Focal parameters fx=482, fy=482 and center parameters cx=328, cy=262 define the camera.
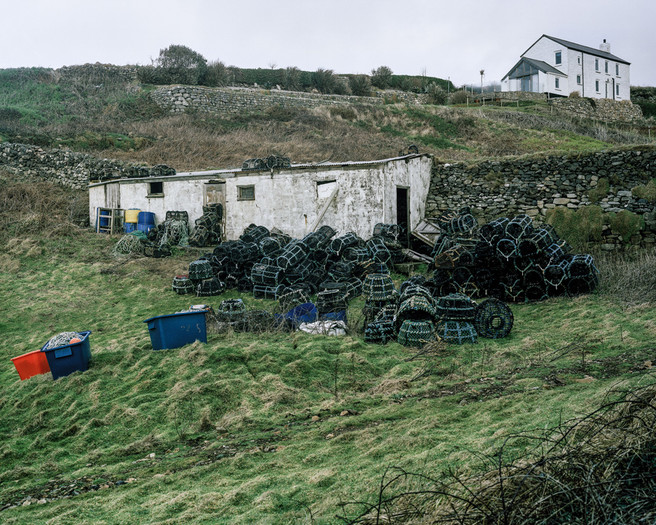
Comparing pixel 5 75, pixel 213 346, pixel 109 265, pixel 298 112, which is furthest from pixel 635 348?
pixel 5 75

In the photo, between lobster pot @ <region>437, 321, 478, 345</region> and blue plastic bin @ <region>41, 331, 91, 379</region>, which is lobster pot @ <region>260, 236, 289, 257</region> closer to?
lobster pot @ <region>437, 321, 478, 345</region>

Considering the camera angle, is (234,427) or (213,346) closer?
(234,427)

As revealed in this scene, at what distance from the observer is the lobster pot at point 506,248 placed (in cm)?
959

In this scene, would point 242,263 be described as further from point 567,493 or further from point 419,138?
point 419,138

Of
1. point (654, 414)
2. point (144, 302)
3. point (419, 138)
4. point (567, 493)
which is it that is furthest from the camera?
point (419, 138)

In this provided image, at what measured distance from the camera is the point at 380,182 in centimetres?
1362

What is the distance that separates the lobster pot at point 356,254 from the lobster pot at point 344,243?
0.16 meters

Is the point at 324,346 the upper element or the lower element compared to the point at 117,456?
upper

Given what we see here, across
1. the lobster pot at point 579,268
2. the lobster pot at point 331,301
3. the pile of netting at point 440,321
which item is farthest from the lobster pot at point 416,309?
the lobster pot at point 579,268

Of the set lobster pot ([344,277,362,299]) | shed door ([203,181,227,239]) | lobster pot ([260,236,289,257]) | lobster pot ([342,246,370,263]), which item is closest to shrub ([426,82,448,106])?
shed door ([203,181,227,239])

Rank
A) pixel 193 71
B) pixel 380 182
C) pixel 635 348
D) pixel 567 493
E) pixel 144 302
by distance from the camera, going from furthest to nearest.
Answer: pixel 193 71 < pixel 380 182 < pixel 144 302 < pixel 635 348 < pixel 567 493

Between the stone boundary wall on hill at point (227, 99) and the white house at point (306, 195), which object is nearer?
the white house at point (306, 195)

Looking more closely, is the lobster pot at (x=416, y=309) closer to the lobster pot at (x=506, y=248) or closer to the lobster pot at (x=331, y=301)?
Answer: the lobster pot at (x=331, y=301)

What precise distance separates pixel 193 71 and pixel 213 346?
3295 centimetres
